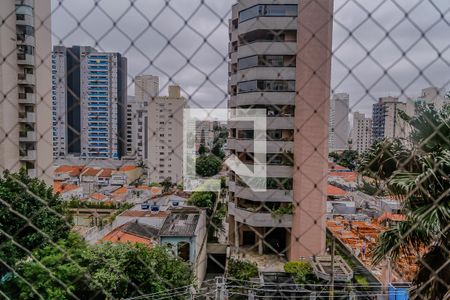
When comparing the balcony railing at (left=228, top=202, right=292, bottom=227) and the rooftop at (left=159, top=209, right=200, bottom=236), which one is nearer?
the rooftop at (left=159, top=209, right=200, bottom=236)

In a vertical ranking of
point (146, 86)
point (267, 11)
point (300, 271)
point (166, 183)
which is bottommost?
point (300, 271)

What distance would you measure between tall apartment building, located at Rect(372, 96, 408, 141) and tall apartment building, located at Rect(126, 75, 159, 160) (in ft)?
1.81

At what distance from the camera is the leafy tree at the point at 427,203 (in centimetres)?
139

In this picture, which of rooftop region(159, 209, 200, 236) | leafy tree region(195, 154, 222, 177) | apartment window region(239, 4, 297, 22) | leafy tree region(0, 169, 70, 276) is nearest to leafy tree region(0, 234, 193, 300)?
leafy tree region(0, 169, 70, 276)

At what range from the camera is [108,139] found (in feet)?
3.21

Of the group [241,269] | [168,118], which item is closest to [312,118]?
[168,118]

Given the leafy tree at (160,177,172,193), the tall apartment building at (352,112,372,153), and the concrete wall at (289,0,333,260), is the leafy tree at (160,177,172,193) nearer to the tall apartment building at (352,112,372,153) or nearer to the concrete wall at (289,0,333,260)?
the concrete wall at (289,0,333,260)

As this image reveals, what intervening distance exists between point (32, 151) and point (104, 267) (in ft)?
16.3

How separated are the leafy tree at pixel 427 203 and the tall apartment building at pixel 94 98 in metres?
1.05

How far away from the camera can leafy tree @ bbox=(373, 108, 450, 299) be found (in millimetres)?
1388

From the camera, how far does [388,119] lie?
1.05m

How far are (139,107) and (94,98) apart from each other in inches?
5.8

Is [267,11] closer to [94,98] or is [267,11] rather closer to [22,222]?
[22,222]

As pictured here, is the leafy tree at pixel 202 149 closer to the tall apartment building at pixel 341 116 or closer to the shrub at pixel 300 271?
the tall apartment building at pixel 341 116
